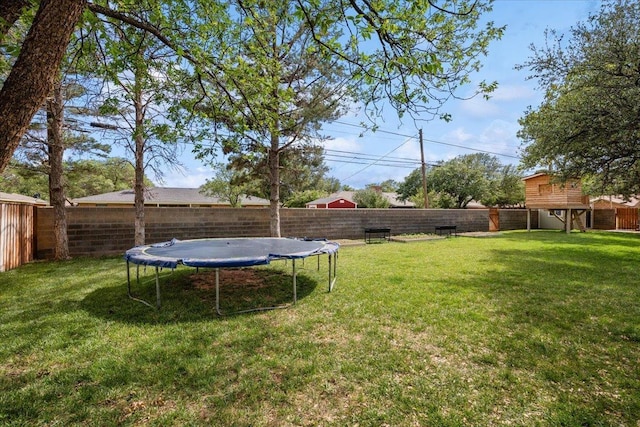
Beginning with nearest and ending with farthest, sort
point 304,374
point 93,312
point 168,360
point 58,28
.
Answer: point 58,28
point 304,374
point 168,360
point 93,312

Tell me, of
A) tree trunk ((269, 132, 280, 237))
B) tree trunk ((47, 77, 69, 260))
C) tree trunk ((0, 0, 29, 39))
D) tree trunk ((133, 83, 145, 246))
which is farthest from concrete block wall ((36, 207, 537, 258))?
tree trunk ((0, 0, 29, 39))

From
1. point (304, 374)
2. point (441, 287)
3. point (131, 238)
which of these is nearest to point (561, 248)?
point (441, 287)

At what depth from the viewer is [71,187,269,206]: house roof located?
19281 millimetres

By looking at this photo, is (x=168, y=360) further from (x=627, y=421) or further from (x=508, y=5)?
(x=508, y=5)

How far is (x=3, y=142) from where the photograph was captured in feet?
5.28

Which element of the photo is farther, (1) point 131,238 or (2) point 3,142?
(1) point 131,238

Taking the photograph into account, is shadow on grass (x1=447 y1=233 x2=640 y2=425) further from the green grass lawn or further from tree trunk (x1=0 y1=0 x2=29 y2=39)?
tree trunk (x1=0 y1=0 x2=29 y2=39)

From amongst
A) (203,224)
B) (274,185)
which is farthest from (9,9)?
(203,224)

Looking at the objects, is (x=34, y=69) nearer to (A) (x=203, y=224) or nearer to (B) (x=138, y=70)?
(B) (x=138, y=70)

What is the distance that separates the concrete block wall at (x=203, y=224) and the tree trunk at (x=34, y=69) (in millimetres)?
7802

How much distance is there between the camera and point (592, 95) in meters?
6.29

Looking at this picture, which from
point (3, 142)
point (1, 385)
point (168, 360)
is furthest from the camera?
point (168, 360)

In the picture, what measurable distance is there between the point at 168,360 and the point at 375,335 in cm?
194

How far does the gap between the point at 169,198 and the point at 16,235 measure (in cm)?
1493
